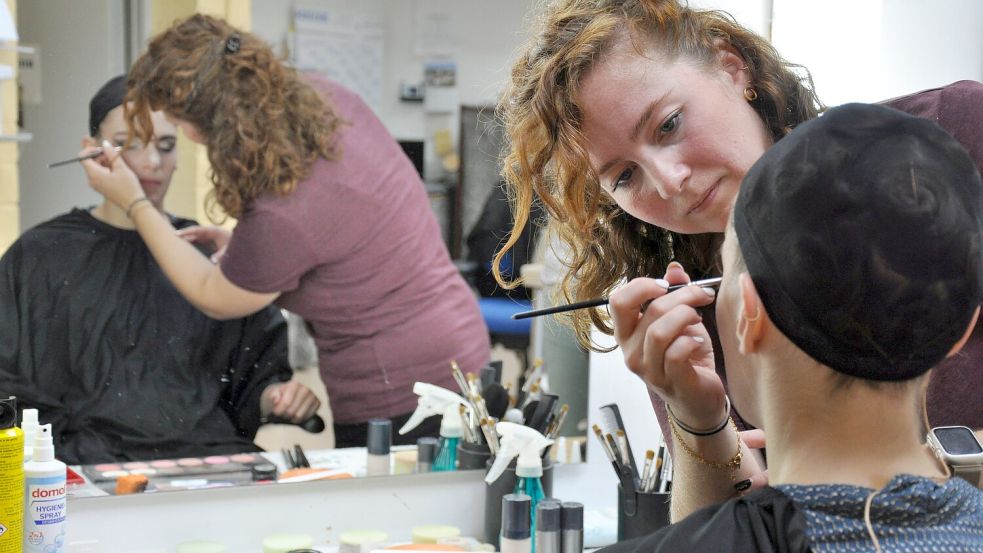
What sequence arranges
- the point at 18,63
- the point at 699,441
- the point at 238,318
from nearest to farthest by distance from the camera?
the point at 699,441, the point at 18,63, the point at 238,318

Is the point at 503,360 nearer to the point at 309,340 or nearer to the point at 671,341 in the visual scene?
the point at 309,340

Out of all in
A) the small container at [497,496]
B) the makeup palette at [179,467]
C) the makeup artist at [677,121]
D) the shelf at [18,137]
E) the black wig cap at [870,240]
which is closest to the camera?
the black wig cap at [870,240]

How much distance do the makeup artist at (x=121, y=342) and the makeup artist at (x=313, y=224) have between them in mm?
28

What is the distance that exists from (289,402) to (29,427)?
0.38 metres

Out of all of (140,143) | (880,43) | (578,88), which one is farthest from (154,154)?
(880,43)

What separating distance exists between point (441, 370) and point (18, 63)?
0.79 m

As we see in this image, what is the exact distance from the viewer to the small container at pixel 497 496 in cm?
162

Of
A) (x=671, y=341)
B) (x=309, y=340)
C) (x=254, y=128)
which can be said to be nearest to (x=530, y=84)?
(x=671, y=341)

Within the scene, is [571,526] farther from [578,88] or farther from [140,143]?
[140,143]

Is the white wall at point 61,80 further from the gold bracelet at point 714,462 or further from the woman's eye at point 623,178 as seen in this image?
the gold bracelet at point 714,462

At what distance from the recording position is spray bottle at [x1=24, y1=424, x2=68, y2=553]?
1.29 metres

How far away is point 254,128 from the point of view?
1.51 metres

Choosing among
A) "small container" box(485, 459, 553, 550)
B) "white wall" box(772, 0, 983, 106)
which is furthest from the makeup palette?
"white wall" box(772, 0, 983, 106)

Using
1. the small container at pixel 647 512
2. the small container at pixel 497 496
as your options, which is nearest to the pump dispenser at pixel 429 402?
the small container at pixel 497 496
